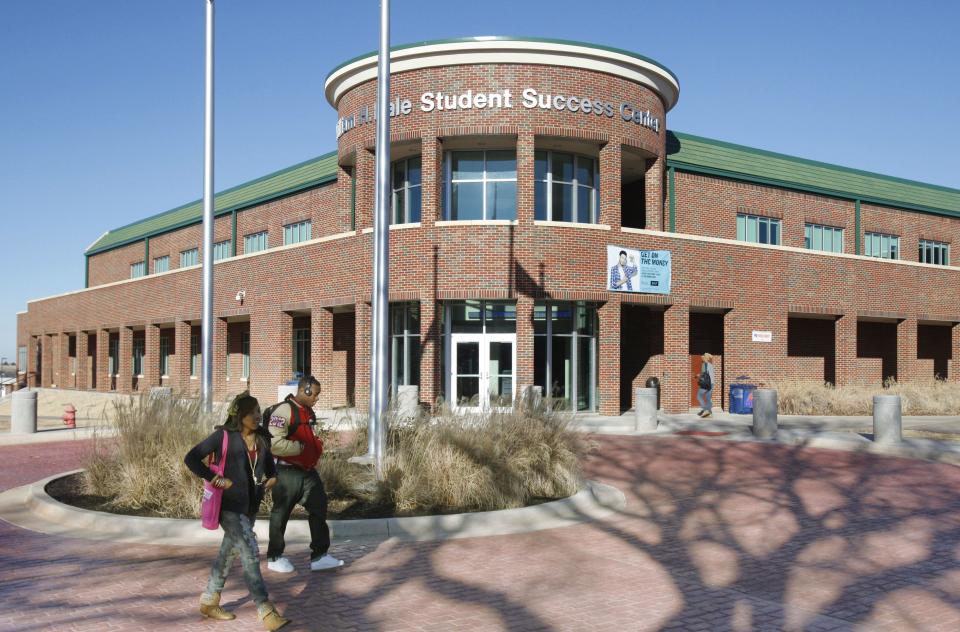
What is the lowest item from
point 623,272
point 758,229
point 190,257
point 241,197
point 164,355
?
point 164,355

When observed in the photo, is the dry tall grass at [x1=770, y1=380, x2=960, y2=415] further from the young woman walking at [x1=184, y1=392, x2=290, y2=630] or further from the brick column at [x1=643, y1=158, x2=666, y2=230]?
the young woman walking at [x1=184, y1=392, x2=290, y2=630]

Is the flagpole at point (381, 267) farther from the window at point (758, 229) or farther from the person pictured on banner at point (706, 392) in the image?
the window at point (758, 229)

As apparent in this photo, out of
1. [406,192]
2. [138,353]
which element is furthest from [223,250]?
[406,192]

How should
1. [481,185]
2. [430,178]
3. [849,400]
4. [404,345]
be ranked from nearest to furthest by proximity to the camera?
1. [430,178]
2. [481,185]
3. [404,345]
4. [849,400]

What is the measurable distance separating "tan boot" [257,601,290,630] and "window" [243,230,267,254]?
34.2m

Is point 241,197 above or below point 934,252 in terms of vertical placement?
above

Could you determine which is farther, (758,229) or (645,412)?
(758,229)

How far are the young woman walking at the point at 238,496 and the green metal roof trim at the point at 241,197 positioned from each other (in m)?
28.1

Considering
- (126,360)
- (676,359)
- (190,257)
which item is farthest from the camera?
(190,257)

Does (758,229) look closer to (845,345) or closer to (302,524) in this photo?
(845,345)

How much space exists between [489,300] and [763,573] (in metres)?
17.6

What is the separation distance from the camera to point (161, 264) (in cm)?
4841

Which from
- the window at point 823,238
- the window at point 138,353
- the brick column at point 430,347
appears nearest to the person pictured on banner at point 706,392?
the brick column at point 430,347

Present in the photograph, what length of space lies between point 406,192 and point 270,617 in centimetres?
2159
